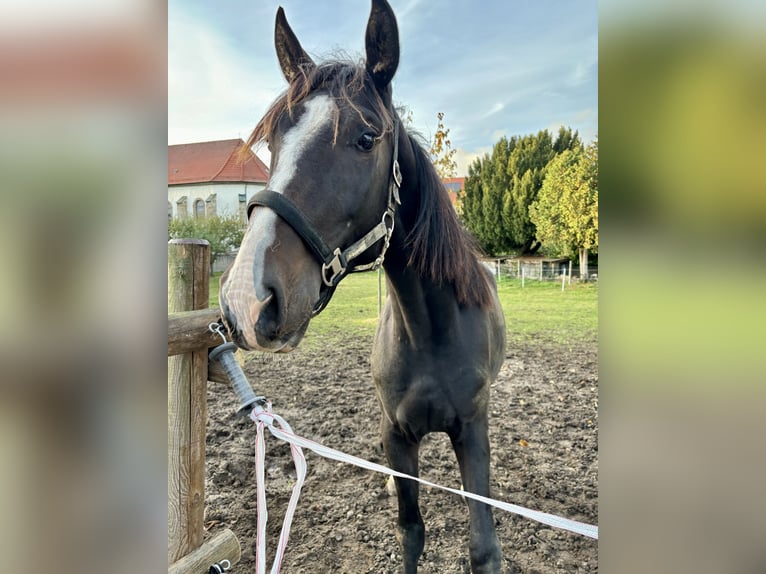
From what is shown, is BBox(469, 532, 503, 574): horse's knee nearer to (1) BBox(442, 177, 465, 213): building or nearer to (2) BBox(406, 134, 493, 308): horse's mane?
(2) BBox(406, 134, 493, 308): horse's mane

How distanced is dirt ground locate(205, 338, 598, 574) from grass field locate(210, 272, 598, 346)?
2.02 metres

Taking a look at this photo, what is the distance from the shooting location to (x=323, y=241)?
122cm

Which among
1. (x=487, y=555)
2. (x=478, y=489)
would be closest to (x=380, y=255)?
(x=478, y=489)

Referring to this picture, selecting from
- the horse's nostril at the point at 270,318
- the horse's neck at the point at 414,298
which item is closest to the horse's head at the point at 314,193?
the horse's nostril at the point at 270,318

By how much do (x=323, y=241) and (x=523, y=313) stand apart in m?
9.65

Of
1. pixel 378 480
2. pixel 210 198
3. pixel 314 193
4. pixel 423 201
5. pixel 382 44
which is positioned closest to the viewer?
pixel 314 193

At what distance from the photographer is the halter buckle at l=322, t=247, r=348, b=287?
1251 mm

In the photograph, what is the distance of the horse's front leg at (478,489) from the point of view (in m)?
1.74

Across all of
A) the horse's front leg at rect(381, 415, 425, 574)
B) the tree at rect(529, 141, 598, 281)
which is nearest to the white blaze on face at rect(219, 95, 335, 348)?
the horse's front leg at rect(381, 415, 425, 574)

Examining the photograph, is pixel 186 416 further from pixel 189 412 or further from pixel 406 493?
pixel 406 493
